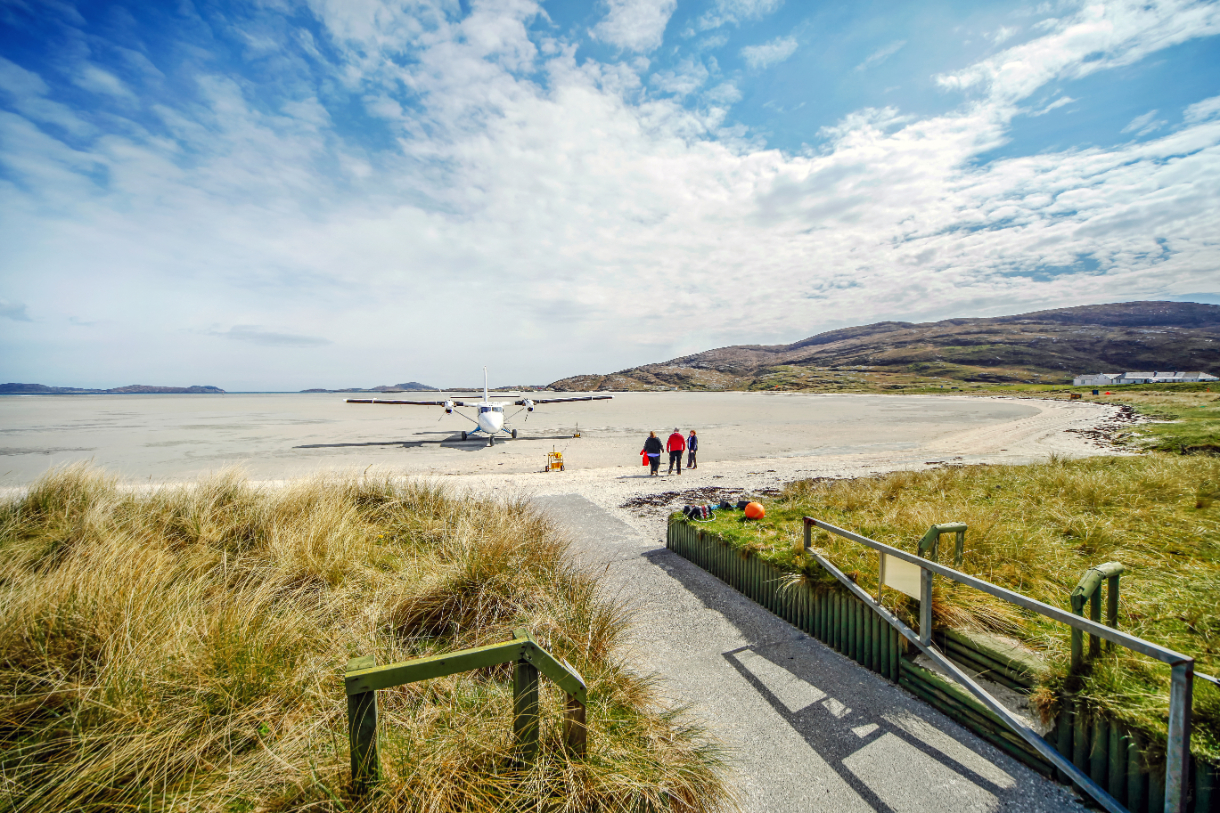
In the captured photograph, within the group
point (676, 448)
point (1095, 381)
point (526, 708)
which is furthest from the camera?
point (1095, 381)

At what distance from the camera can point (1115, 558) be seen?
5996 mm

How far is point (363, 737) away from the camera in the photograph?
2.43 m

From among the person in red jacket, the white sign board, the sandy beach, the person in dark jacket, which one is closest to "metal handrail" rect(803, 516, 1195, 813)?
the white sign board

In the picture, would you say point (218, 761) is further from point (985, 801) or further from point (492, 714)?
point (985, 801)

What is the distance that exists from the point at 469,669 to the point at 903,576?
4.08 metres

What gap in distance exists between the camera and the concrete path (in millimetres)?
3420

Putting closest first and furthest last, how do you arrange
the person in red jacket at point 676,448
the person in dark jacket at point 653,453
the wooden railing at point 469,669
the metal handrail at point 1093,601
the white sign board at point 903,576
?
the wooden railing at point 469,669 → the metal handrail at point 1093,601 → the white sign board at point 903,576 → the person in dark jacket at point 653,453 → the person in red jacket at point 676,448

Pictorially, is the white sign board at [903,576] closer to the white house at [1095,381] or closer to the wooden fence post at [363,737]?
the wooden fence post at [363,737]

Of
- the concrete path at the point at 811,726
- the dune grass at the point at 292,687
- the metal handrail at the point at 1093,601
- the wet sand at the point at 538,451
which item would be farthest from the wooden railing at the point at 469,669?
the wet sand at the point at 538,451

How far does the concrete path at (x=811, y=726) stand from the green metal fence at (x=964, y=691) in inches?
5.8

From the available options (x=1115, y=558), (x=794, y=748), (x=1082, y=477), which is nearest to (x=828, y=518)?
(x=1115, y=558)

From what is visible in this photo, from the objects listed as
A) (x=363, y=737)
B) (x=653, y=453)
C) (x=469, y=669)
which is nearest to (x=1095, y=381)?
(x=653, y=453)

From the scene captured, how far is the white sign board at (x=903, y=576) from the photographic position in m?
4.20

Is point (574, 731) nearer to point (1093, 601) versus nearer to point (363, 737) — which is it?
point (363, 737)
